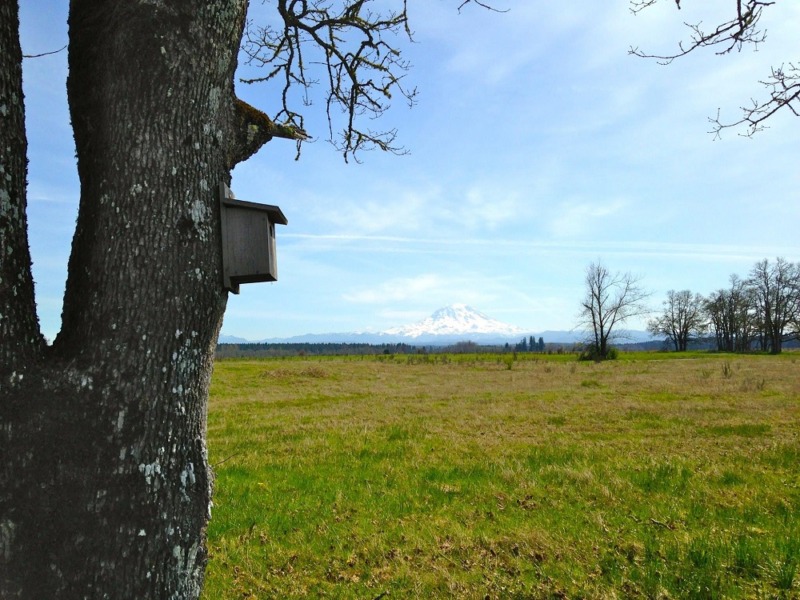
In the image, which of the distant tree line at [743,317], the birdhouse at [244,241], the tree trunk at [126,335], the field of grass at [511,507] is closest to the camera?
the tree trunk at [126,335]

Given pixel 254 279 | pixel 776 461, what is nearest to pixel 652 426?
pixel 776 461

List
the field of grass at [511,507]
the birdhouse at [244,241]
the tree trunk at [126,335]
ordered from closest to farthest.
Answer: the tree trunk at [126,335] < the birdhouse at [244,241] < the field of grass at [511,507]

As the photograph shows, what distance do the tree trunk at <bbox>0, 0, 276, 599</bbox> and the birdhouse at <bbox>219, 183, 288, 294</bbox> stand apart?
8 centimetres

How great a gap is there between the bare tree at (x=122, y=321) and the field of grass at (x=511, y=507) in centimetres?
246

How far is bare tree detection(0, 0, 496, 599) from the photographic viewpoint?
2277mm

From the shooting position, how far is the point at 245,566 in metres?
4.93

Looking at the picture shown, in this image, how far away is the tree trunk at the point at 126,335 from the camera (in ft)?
7.47

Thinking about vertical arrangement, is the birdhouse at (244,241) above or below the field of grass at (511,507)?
above

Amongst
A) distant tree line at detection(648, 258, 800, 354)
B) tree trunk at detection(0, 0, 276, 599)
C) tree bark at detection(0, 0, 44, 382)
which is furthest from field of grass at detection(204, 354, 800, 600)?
distant tree line at detection(648, 258, 800, 354)

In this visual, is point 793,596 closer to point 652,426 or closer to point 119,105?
point 119,105

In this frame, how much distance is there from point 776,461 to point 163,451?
9907mm

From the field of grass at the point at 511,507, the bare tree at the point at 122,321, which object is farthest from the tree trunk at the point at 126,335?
the field of grass at the point at 511,507

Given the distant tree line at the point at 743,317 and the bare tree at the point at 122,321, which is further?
the distant tree line at the point at 743,317

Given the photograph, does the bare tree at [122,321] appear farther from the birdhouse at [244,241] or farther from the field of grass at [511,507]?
the field of grass at [511,507]
